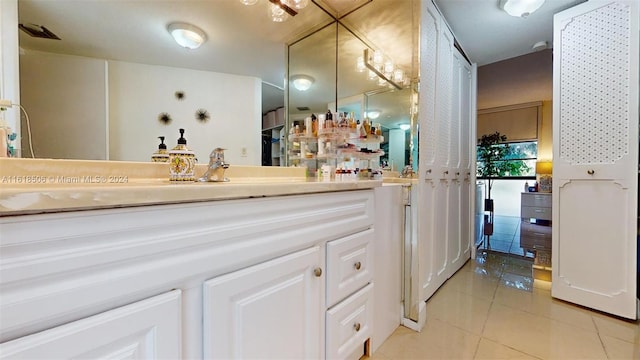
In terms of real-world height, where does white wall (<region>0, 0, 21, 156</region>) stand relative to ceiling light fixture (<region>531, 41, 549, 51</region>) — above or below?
below

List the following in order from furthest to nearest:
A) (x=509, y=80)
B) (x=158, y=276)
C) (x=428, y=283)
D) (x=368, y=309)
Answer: (x=509, y=80)
(x=428, y=283)
(x=368, y=309)
(x=158, y=276)

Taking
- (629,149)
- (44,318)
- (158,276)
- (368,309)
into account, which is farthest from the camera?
(629,149)

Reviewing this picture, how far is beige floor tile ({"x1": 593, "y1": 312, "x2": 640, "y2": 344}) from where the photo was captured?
145 centimetres

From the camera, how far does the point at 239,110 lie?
1.27m

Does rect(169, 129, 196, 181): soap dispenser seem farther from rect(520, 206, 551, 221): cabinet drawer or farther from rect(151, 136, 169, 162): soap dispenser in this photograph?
rect(520, 206, 551, 221): cabinet drawer

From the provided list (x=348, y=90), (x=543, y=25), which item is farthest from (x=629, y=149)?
(x=348, y=90)

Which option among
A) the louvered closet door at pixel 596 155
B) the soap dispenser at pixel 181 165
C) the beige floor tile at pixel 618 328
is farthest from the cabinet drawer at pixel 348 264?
the louvered closet door at pixel 596 155

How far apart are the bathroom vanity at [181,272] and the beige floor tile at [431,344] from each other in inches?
18.9

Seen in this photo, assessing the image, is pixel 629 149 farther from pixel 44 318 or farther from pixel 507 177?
pixel 507 177

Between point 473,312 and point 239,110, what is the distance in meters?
2.00

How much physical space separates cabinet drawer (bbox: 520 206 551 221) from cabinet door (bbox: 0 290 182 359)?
5.88m

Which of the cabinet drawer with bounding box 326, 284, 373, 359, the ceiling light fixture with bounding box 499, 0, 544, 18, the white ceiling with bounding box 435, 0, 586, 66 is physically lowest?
the cabinet drawer with bounding box 326, 284, 373, 359

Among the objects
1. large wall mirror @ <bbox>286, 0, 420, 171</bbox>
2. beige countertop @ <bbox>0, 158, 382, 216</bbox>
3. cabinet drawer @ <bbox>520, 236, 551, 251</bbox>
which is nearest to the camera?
beige countertop @ <bbox>0, 158, 382, 216</bbox>

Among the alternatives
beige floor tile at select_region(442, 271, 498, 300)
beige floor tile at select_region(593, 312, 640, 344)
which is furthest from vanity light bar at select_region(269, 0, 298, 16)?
beige floor tile at select_region(593, 312, 640, 344)
